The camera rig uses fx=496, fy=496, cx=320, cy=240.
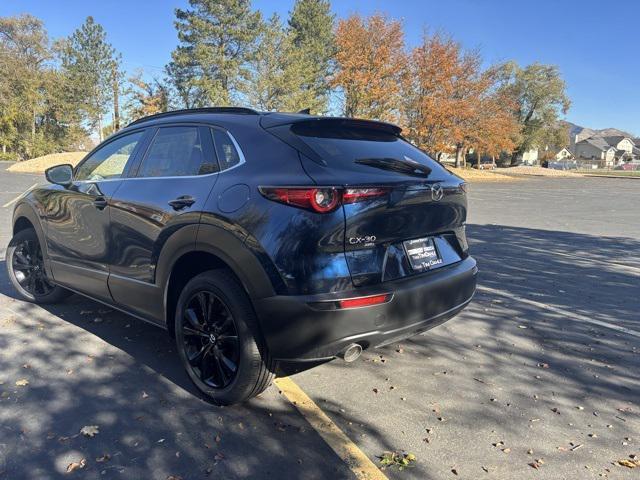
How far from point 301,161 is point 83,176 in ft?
8.38

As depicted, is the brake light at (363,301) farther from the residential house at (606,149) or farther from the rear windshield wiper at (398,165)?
the residential house at (606,149)

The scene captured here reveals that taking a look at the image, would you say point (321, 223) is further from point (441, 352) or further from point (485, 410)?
point (441, 352)

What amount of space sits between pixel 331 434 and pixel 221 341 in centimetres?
88

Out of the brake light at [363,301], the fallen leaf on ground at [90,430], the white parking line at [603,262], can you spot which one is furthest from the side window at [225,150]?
the white parking line at [603,262]

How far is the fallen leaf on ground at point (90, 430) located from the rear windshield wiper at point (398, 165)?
2.17 m

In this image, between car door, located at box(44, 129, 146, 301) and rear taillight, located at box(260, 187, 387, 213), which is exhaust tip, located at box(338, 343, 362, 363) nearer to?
rear taillight, located at box(260, 187, 387, 213)

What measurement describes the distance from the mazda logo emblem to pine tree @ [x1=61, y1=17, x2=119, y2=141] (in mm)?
55555

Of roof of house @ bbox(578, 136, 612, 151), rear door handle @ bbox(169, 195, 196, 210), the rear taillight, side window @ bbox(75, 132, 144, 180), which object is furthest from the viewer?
roof of house @ bbox(578, 136, 612, 151)

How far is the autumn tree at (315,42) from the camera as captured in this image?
44.2 metres

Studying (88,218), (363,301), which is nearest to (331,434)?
(363,301)

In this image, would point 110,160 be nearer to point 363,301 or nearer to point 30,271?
point 30,271

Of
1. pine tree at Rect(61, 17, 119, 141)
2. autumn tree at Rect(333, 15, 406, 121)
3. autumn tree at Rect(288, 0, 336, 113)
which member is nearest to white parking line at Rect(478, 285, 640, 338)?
autumn tree at Rect(333, 15, 406, 121)

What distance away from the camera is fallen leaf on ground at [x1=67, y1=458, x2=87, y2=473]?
8.14 ft

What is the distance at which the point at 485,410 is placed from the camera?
3.12 metres
